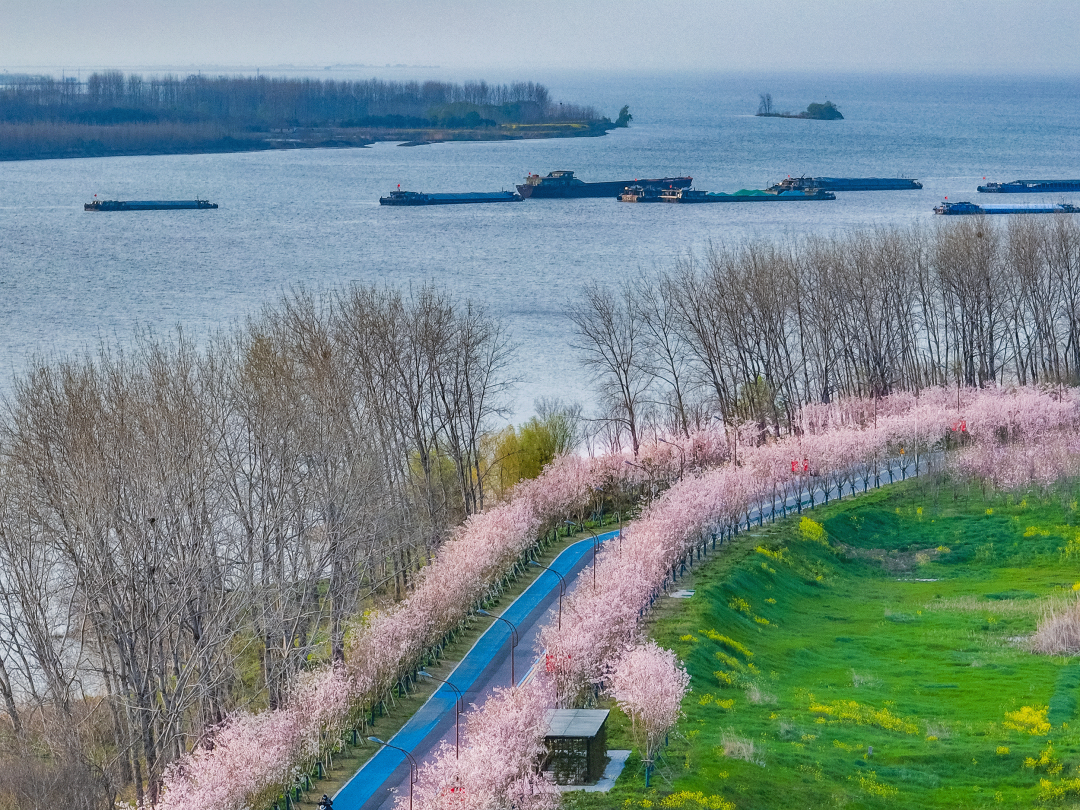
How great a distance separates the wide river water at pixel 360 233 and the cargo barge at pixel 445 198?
149 cm

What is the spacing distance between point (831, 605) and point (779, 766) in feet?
53.6

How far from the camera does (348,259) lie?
11462 centimetres

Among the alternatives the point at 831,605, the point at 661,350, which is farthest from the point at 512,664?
the point at 661,350

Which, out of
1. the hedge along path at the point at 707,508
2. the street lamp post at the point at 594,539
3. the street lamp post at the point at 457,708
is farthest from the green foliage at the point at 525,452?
the street lamp post at the point at 457,708

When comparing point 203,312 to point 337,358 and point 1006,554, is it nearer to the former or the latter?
point 337,358

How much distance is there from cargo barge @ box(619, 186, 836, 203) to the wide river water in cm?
219

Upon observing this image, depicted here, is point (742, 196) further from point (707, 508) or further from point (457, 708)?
point (457, 708)

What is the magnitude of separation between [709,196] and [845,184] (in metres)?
17.4

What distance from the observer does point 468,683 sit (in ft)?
126

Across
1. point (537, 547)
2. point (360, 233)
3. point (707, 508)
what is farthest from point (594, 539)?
point (360, 233)

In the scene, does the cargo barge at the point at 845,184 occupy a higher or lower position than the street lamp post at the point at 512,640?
higher

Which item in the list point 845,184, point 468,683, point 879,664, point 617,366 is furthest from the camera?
point 845,184

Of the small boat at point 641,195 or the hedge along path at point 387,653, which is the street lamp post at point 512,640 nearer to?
the hedge along path at point 387,653

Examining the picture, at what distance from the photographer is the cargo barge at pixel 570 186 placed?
503ft
